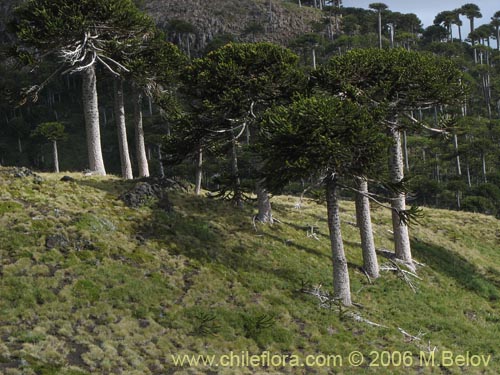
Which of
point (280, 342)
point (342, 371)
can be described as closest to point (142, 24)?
point (280, 342)

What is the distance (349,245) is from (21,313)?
1772cm

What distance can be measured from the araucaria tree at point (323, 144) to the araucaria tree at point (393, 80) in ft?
10.5

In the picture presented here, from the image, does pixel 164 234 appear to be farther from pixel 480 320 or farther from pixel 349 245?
pixel 480 320

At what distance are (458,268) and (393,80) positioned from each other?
1188 centimetres

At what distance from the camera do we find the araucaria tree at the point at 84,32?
25250 mm

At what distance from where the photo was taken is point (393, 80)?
75.2 feet

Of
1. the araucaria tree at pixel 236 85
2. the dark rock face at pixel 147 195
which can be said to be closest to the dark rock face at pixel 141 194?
the dark rock face at pixel 147 195

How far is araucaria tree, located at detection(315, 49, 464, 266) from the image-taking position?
22.5 m

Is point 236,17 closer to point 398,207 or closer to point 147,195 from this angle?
point 147,195

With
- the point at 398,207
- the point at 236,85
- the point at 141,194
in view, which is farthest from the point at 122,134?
the point at 398,207

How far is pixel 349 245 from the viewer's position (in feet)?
88.6

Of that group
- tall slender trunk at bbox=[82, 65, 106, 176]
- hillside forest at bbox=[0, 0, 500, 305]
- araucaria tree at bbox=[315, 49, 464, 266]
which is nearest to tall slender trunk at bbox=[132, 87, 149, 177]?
hillside forest at bbox=[0, 0, 500, 305]

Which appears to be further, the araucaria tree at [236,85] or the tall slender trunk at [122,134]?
the tall slender trunk at [122,134]

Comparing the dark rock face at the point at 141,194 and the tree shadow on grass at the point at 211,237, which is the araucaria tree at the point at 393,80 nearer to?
the tree shadow on grass at the point at 211,237
